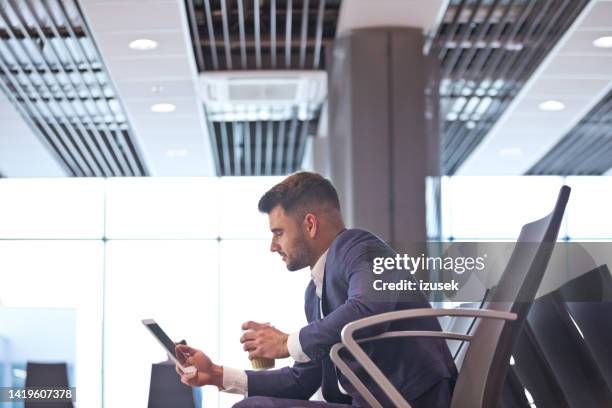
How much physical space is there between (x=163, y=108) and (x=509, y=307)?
6.68 metres

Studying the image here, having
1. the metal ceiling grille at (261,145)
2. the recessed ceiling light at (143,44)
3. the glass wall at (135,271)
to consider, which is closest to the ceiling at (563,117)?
the metal ceiling grille at (261,145)

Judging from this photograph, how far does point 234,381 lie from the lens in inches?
104

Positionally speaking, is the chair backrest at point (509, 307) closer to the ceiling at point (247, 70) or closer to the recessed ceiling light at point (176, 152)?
the ceiling at point (247, 70)

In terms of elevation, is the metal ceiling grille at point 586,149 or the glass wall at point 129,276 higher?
the metal ceiling grille at point 586,149

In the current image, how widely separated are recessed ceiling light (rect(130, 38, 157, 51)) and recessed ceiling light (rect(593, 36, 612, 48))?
3039 millimetres

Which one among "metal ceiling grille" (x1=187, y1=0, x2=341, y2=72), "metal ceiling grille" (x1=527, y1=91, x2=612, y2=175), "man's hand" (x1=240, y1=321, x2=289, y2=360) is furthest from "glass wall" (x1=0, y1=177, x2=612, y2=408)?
"metal ceiling grille" (x1=527, y1=91, x2=612, y2=175)

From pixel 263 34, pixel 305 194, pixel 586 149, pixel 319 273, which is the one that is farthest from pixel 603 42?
pixel 319 273

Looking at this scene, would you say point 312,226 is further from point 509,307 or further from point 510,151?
point 510,151

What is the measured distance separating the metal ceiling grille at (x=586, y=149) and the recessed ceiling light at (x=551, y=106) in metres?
0.35

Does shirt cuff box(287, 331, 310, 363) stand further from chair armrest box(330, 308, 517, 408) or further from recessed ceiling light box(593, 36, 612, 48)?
recessed ceiling light box(593, 36, 612, 48)

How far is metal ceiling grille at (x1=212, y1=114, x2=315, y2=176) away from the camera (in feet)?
32.7

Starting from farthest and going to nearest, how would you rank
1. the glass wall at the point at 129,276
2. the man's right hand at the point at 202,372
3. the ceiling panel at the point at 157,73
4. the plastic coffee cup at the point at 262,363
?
1. the ceiling panel at the point at 157,73
2. the glass wall at the point at 129,276
3. the plastic coffee cup at the point at 262,363
4. the man's right hand at the point at 202,372

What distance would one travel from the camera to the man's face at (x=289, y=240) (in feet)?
9.19

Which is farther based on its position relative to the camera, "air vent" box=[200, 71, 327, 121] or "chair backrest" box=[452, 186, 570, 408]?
"air vent" box=[200, 71, 327, 121]
